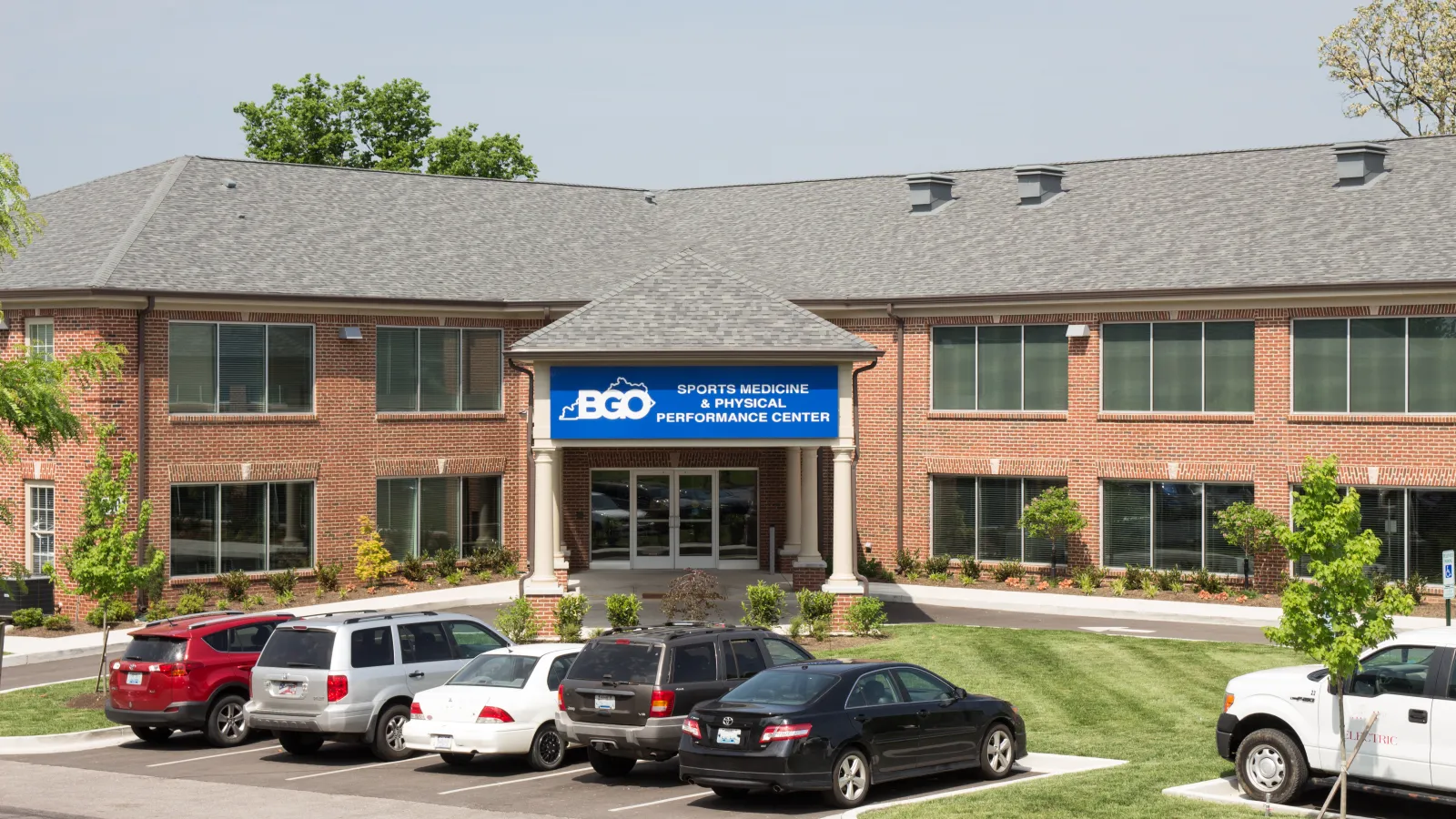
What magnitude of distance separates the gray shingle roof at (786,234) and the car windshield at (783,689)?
66.0ft

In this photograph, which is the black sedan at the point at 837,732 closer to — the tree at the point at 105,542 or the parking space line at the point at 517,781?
the parking space line at the point at 517,781

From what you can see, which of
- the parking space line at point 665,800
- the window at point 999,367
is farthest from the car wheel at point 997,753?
the window at point 999,367

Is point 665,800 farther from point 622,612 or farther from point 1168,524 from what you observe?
point 1168,524

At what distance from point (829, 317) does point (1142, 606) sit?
10818 millimetres

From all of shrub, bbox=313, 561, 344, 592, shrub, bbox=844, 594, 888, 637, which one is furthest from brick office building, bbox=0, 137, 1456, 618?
shrub, bbox=844, 594, 888, 637

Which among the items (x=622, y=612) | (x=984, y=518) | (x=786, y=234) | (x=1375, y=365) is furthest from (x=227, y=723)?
(x=786, y=234)

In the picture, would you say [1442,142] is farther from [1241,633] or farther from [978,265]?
[1241,633]

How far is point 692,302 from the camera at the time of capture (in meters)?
31.5

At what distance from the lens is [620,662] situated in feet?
60.0

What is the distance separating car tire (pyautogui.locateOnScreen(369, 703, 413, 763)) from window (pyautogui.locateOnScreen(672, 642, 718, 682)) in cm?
393

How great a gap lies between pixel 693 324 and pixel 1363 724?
58.1ft

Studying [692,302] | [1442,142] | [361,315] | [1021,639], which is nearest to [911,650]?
[1021,639]

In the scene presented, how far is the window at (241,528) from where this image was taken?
34.8 metres

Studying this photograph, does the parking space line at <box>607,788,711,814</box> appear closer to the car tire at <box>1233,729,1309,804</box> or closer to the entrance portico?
the car tire at <box>1233,729,1309,804</box>
